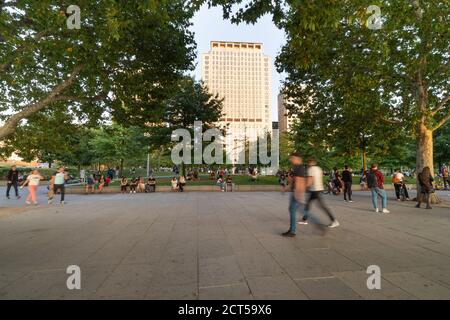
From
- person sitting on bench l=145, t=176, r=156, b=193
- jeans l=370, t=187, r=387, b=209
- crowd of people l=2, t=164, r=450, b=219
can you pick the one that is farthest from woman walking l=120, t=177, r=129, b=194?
jeans l=370, t=187, r=387, b=209

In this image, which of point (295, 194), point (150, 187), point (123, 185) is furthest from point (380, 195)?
point (123, 185)

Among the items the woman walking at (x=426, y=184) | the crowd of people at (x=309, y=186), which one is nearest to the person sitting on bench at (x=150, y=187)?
the crowd of people at (x=309, y=186)

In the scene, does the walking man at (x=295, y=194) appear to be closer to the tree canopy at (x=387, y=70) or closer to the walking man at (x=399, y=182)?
the tree canopy at (x=387, y=70)

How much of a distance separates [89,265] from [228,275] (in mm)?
2338

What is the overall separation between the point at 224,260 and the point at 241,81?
5821 inches

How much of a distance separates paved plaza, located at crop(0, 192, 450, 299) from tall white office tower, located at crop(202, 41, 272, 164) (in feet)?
434

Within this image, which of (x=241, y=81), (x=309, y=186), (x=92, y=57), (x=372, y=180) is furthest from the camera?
(x=241, y=81)

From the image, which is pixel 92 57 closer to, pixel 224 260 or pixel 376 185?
pixel 224 260

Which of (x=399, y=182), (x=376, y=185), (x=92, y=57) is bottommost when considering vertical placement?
(x=399, y=182)

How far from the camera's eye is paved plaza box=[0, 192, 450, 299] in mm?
3424

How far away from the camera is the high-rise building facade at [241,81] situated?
464ft

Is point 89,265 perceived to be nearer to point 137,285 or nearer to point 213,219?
point 137,285

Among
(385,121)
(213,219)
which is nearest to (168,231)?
(213,219)

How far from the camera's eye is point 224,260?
4.62 meters
